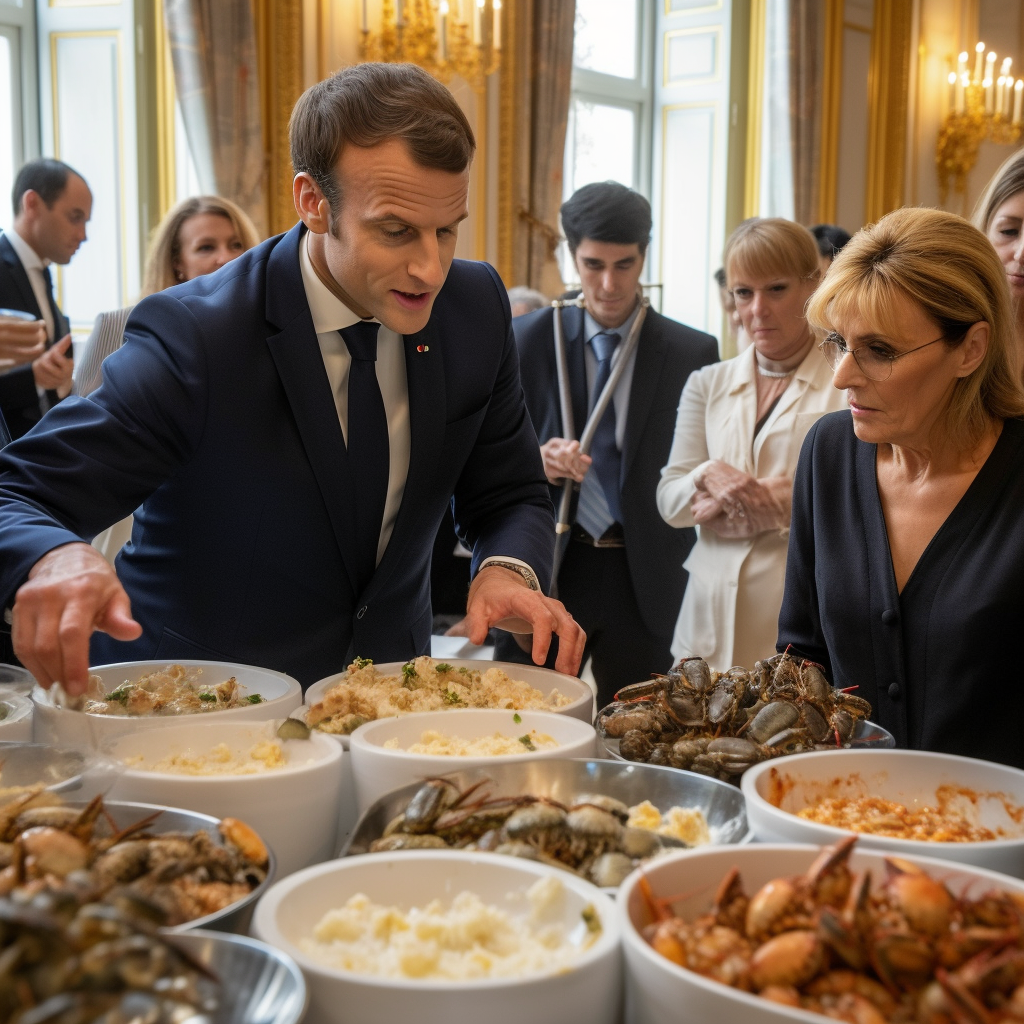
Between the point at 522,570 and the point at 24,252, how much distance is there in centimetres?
354

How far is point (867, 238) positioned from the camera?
189 cm

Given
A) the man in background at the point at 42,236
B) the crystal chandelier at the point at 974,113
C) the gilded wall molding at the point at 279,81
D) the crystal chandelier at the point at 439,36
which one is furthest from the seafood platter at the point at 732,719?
the crystal chandelier at the point at 974,113

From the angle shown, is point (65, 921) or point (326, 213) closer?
point (65, 921)

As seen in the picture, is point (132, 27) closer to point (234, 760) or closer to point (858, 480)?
point (858, 480)

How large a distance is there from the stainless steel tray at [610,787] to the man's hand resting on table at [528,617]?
455 millimetres

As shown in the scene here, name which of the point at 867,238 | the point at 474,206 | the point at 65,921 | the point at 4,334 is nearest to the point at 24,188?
the point at 4,334

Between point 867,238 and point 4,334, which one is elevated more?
point 867,238

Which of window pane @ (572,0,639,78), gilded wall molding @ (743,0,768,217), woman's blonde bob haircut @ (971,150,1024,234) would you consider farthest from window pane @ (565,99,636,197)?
woman's blonde bob haircut @ (971,150,1024,234)

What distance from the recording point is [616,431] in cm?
374

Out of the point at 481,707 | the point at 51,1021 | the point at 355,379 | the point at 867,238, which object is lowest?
the point at 481,707

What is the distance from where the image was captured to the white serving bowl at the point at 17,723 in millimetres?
1275

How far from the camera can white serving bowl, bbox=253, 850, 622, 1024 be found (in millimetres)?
734

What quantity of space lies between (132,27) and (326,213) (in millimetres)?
4257

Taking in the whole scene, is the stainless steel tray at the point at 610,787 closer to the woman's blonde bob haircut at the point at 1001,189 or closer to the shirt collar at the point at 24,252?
the woman's blonde bob haircut at the point at 1001,189
